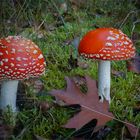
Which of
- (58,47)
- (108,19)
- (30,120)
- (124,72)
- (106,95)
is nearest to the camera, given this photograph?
(30,120)

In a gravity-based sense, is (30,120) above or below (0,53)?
below

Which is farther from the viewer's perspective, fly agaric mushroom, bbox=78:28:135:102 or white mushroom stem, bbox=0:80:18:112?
white mushroom stem, bbox=0:80:18:112

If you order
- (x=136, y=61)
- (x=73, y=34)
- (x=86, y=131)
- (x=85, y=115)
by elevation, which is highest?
(x=73, y=34)

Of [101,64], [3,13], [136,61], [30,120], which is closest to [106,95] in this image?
[101,64]

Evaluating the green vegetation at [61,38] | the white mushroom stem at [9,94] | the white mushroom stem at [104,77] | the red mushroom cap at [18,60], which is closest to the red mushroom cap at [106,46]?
the white mushroom stem at [104,77]

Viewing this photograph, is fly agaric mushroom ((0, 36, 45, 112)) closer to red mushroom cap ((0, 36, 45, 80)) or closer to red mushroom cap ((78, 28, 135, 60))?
red mushroom cap ((0, 36, 45, 80))

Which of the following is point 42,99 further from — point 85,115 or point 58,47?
point 58,47

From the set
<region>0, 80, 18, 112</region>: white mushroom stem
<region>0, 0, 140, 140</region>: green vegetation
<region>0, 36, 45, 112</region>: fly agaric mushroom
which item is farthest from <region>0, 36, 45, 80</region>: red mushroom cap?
<region>0, 0, 140, 140</region>: green vegetation
